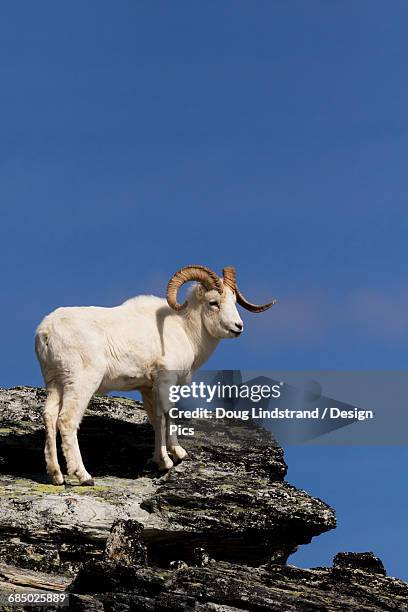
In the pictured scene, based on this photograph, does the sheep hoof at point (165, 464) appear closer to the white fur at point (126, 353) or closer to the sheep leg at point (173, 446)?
the white fur at point (126, 353)

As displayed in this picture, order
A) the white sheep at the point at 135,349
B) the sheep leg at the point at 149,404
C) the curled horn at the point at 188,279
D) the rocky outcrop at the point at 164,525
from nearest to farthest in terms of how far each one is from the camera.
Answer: the rocky outcrop at the point at 164,525 → the white sheep at the point at 135,349 → the sheep leg at the point at 149,404 → the curled horn at the point at 188,279

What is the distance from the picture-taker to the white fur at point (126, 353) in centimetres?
2495

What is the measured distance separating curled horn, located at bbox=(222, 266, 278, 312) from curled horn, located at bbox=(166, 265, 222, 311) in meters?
0.37

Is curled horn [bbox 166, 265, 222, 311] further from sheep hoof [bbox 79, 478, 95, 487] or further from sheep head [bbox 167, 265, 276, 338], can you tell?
sheep hoof [bbox 79, 478, 95, 487]

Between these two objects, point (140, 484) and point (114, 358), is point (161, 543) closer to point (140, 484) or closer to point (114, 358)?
point (140, 484)

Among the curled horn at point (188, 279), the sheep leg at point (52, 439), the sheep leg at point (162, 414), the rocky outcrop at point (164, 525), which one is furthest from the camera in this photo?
the curled horn at point (188, 279)

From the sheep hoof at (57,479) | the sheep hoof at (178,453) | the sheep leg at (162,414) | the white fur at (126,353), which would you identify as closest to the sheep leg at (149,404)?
the white fur at (126,353)

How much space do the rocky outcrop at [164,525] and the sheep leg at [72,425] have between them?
1.29 feet

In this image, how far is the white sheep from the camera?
25.0 m

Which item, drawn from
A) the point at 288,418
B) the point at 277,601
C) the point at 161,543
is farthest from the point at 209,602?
the point at 288,418

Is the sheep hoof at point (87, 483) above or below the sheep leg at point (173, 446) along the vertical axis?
below

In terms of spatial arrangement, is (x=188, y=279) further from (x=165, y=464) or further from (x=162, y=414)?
(x=165, y=464)

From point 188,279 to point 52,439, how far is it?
15.7ft

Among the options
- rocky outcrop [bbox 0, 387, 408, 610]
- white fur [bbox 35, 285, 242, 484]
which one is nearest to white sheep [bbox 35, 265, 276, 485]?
white fur [bbox 35, 285, 242, 484]
